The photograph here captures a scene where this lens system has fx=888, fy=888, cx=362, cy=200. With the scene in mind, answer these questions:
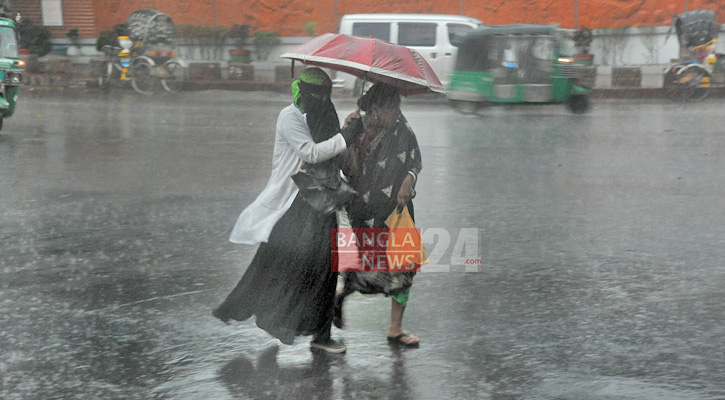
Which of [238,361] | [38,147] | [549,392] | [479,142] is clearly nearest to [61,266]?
[238,361]

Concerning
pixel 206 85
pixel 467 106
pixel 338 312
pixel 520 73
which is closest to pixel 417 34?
pixel 467 106

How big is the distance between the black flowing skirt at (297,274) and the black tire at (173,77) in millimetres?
Result: 17790

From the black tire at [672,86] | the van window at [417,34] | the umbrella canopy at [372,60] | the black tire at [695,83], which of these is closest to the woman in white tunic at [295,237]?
the umbrella canopy at [372,60]

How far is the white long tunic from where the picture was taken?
4.27 m

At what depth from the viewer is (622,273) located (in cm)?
582

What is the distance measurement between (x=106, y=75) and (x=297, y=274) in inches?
774

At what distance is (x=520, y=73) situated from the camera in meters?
15.9

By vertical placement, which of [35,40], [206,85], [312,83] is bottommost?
[206,85]

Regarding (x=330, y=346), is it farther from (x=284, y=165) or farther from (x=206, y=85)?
(x=206, y=85)

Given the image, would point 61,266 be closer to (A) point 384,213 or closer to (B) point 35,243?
(B) point 35,243

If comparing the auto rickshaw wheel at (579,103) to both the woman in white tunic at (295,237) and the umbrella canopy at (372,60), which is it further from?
the woman in white tunic at (295,237)

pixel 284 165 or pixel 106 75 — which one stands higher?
pixel 284 165

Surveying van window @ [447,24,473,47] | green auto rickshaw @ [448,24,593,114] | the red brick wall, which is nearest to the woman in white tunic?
green auto rickshaw @ [448,24,593,114]

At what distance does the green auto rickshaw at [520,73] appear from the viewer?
15.8 metres
